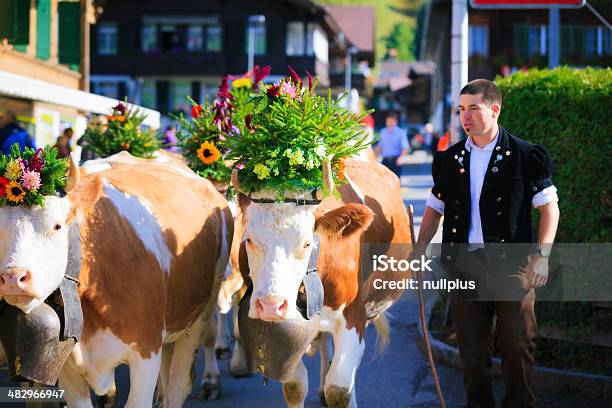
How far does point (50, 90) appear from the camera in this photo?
1708 cm

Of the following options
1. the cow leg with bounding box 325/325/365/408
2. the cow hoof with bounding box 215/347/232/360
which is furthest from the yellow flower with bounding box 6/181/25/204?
the cow hoof with bounding box 215/347/232/360

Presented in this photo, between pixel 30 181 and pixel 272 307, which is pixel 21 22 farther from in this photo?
pixel 272 307

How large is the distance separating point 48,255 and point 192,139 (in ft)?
11.7

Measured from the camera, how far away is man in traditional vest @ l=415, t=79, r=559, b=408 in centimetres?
554

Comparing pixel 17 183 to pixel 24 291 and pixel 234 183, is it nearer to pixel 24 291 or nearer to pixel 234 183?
pixel 24 291

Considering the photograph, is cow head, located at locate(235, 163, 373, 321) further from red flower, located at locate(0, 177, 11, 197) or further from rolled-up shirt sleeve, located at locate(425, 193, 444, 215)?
red flower, located at locate(0, 177, 11, 197)

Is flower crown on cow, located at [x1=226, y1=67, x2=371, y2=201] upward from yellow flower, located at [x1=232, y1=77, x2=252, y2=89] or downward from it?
downward

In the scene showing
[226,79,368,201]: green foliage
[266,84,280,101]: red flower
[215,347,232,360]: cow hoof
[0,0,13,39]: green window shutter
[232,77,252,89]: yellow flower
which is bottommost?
[215,347,232,360]: cow hoof

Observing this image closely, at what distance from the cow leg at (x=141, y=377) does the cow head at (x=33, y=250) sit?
2.48 feet

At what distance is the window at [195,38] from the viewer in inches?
2276

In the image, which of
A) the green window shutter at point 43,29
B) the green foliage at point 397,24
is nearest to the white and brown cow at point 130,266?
the green window shutter at point 43,29

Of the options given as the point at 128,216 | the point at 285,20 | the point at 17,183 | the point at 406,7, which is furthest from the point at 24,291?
the point at 406,7

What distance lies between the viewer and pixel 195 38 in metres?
58.2

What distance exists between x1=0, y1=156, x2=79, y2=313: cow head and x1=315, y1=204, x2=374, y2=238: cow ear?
55.2 inches
